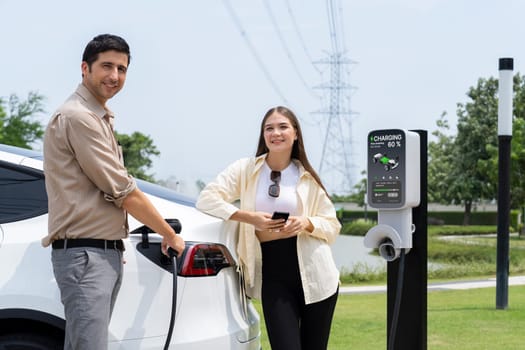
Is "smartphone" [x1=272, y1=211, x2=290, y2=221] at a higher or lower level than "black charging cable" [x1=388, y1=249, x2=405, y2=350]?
higher

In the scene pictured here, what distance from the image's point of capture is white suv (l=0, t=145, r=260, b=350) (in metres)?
3.82

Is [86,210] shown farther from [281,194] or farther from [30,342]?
[281,194]

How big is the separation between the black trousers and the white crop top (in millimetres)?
172

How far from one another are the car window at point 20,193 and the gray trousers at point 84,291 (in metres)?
0.53

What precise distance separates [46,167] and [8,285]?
0.69 meters

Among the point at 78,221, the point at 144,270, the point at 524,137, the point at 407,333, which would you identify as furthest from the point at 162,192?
the point at 524,137

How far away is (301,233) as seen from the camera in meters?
4.41

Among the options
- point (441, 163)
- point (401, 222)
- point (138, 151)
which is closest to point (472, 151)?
point (441, 163)

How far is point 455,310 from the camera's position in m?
10.7

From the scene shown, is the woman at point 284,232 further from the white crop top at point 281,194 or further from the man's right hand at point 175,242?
the man's right hand at point 175,242

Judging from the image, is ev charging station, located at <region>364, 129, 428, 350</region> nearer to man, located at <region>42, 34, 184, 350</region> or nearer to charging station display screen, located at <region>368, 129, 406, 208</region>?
charging station display screen, located at <region>368, 129, 406, 208</region>

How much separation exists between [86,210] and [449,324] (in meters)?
6.67

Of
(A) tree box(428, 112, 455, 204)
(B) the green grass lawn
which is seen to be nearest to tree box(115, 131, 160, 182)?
(A) tree box(428, 112, 455, 204)

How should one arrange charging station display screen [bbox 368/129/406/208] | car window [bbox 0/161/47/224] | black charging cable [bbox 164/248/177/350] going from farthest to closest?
charging station display screen [bbox 368/129/406/208] < car window [bbox 0/161/47/224] < black charging cable [bbox 164/248/177/350]
